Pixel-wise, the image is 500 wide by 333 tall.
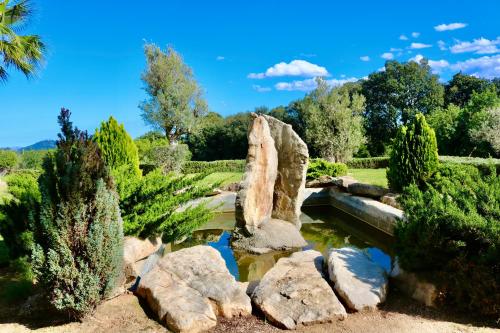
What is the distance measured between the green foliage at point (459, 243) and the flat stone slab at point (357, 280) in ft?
1.33

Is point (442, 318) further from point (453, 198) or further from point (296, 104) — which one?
point (296, 104)

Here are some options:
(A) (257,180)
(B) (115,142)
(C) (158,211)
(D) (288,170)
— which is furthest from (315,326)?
(B) (115,142)

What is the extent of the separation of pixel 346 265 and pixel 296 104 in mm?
33213

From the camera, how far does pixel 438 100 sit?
36.7 meters

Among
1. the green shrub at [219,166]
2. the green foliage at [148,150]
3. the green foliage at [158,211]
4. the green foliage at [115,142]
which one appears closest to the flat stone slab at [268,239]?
the green foliage at [158,211]

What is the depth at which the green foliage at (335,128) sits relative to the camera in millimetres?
24250

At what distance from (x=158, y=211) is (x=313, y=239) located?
385cm

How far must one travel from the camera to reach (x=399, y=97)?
37469 millimetres

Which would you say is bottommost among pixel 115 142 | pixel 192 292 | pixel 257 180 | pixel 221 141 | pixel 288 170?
pixel 192 292

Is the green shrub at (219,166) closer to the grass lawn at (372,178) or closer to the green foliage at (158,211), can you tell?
the grass lawn at (372,178)

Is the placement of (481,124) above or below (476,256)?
above

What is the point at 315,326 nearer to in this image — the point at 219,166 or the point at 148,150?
the point at 148,150

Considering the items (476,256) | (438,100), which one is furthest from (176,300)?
(438,100)

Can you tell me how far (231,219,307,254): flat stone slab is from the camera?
22.3ft
